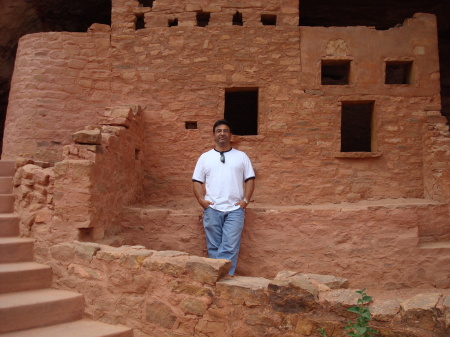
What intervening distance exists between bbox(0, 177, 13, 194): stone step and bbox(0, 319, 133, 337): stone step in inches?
76.4

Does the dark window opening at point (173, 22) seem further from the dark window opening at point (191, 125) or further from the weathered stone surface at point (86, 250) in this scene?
the weathered stone surface at point (86, 250)

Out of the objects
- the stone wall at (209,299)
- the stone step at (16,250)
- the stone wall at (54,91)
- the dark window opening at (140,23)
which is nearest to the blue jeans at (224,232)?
the stone wall at (209,299)

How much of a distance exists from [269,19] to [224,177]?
3544mm

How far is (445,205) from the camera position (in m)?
5.64

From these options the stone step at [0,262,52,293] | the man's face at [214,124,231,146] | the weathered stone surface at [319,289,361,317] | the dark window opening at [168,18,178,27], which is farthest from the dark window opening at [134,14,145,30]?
the weathered stone surface at [319,289,361,317]

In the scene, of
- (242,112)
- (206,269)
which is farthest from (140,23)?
(206,269)

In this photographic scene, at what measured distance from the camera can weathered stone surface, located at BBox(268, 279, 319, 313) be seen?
8.95ft

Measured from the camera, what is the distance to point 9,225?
4.27m

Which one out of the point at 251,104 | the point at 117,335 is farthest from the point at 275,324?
the point at 251,104

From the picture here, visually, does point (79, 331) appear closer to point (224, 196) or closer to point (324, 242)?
point (224, 196)

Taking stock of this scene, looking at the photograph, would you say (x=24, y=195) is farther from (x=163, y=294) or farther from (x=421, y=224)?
(x=421, y=224)

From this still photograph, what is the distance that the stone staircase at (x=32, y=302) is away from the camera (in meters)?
3.22

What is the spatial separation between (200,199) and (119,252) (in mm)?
1356

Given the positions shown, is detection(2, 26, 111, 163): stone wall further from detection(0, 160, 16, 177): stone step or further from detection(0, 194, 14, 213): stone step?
detection(0, 194, 14, 213): stone step
